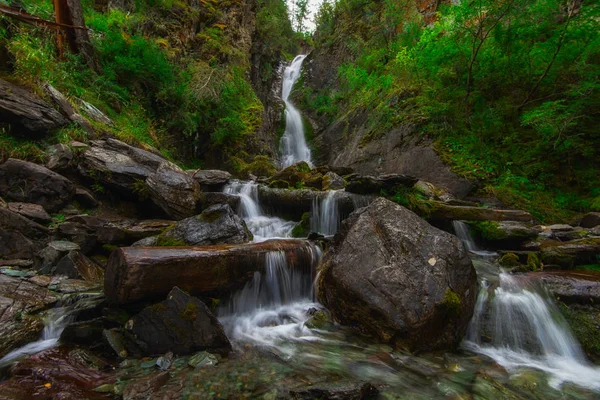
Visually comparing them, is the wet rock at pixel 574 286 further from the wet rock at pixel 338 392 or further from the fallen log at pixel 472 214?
the wet rock at pixel 338 392

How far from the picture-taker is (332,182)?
957 centimetres

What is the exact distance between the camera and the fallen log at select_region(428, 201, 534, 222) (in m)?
6.59

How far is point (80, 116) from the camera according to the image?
717cm

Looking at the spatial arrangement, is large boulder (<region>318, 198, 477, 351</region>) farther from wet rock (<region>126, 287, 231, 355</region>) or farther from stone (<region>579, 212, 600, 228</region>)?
stone (<region>579, 212, 600, 228</region>)

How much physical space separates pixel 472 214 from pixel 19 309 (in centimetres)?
796

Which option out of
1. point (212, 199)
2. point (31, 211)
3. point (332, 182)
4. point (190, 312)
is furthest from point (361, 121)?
point (190, 312)

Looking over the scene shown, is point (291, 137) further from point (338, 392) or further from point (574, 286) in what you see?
point (338, 392)

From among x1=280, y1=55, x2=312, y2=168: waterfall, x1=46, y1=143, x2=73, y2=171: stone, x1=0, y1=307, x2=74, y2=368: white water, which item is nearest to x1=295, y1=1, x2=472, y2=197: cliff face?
x1=280, y1=55, x2=312, y2=168: waterfall

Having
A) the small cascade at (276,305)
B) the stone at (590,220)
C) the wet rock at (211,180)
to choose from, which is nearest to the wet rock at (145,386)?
the small cascade at (276,305)

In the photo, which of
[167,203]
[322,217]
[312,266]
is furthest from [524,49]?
[167,203]

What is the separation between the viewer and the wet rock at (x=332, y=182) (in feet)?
30.9

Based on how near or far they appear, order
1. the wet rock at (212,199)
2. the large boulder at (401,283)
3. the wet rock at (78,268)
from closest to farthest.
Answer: the large boulder at (401,283) < the wet rock at (78,268) < the wet rock at (212,199)

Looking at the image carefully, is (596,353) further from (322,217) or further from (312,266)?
(322,217)

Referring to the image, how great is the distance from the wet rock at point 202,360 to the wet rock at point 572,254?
5.62m
